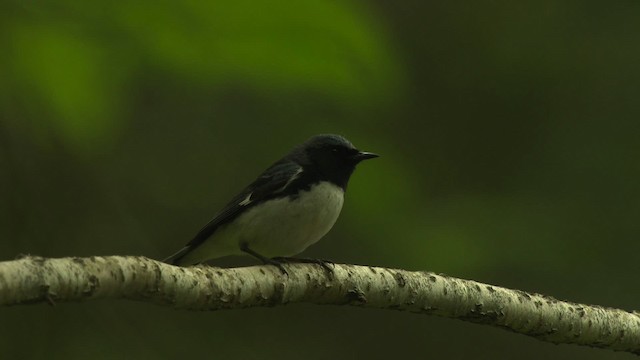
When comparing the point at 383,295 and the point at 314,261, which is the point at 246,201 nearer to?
the point at 314,261

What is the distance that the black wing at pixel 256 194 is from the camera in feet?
18.4

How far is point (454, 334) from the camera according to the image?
7.52 meters

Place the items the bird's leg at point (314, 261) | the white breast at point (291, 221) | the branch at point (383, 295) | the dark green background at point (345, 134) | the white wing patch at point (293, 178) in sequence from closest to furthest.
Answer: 1. the dark green background at point (345, 134)
2. the branch at point (383, 295)
3. the bird's leg at point (314, 261)
4. the white breast at point (291, 221)
5. the white wing patch at point (293, 178)

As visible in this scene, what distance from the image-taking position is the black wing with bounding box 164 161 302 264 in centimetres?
562

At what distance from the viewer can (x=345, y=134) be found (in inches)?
214

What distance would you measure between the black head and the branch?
1027mm

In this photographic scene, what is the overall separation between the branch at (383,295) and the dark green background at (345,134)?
43 cm

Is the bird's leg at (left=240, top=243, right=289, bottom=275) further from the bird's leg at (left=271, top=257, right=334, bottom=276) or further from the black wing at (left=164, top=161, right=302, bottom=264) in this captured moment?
the black wing at (left=164, top=161, right=302, bottom=264)

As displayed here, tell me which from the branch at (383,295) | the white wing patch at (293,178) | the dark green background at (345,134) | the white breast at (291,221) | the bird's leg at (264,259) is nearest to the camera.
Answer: the dark green background at (345,134)

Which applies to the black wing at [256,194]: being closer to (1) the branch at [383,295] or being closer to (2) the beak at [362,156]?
(2) the beak at [362,156]

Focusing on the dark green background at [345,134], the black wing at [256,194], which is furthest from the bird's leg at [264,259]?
the dark green background at [345,134]

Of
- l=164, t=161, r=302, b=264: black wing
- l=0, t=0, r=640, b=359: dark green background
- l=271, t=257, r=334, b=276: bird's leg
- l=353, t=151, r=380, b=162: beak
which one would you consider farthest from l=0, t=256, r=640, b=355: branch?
l=164, t=161, r=302, b=264: black wing

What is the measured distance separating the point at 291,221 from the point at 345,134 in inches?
20.4

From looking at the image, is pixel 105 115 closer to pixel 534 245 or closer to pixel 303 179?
pixel 303 179
